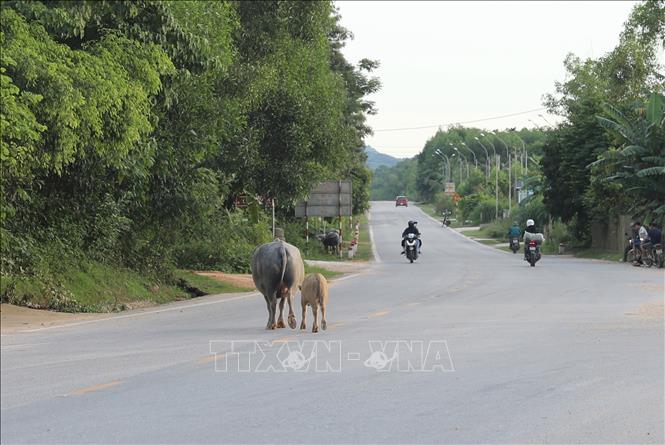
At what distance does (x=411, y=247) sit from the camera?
45.5 m

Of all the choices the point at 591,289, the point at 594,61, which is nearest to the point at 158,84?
the point at 591,289

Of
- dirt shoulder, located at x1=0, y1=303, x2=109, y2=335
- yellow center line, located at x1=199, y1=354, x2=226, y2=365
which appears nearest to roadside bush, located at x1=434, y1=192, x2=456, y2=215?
dirt shoulder, located at x1=0, y1=303, x2=109, y2=335

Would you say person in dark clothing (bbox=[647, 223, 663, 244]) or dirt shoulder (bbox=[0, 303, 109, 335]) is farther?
person in dark clothing (bbox=[647, 223, 663, 244])

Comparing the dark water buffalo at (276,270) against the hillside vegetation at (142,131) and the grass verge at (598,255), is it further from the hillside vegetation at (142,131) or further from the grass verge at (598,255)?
the grass verge at (598,255)

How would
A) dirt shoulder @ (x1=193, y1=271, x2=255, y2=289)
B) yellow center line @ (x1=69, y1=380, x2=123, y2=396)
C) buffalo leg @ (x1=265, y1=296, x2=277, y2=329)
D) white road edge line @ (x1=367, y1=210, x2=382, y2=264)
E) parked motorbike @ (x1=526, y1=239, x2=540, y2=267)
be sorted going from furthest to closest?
white road edge line @ (x1=367, y1=210, x2=382, y2=264), parked motorbike @ (x1=526, y1=239, x2=540, y2=267), dirt shoulder @ (x1=193, y1=271, x2=255, y2=289), buffalo leg @ (x1=265, y1=296, x2=277, y2=329), yellow center line @ (x1=69, y1=380, x2=123, y2=396)

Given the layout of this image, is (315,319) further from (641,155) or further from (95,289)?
(641,155)

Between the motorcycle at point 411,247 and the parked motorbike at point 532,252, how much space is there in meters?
5.83

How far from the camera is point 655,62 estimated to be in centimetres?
5681

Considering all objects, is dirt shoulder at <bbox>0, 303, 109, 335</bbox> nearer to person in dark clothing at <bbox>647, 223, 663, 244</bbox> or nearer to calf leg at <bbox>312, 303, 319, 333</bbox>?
calf leg at <bbox>312, 303, 319, 333</bbox>

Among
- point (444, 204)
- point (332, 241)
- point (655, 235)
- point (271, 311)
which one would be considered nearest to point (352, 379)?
point (271, 311)

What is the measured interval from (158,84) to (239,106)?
9.07 metres

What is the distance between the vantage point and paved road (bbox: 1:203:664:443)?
855cm

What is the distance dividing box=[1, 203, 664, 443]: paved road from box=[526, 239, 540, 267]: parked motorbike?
20.3 m

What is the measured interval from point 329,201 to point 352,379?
124 ft
